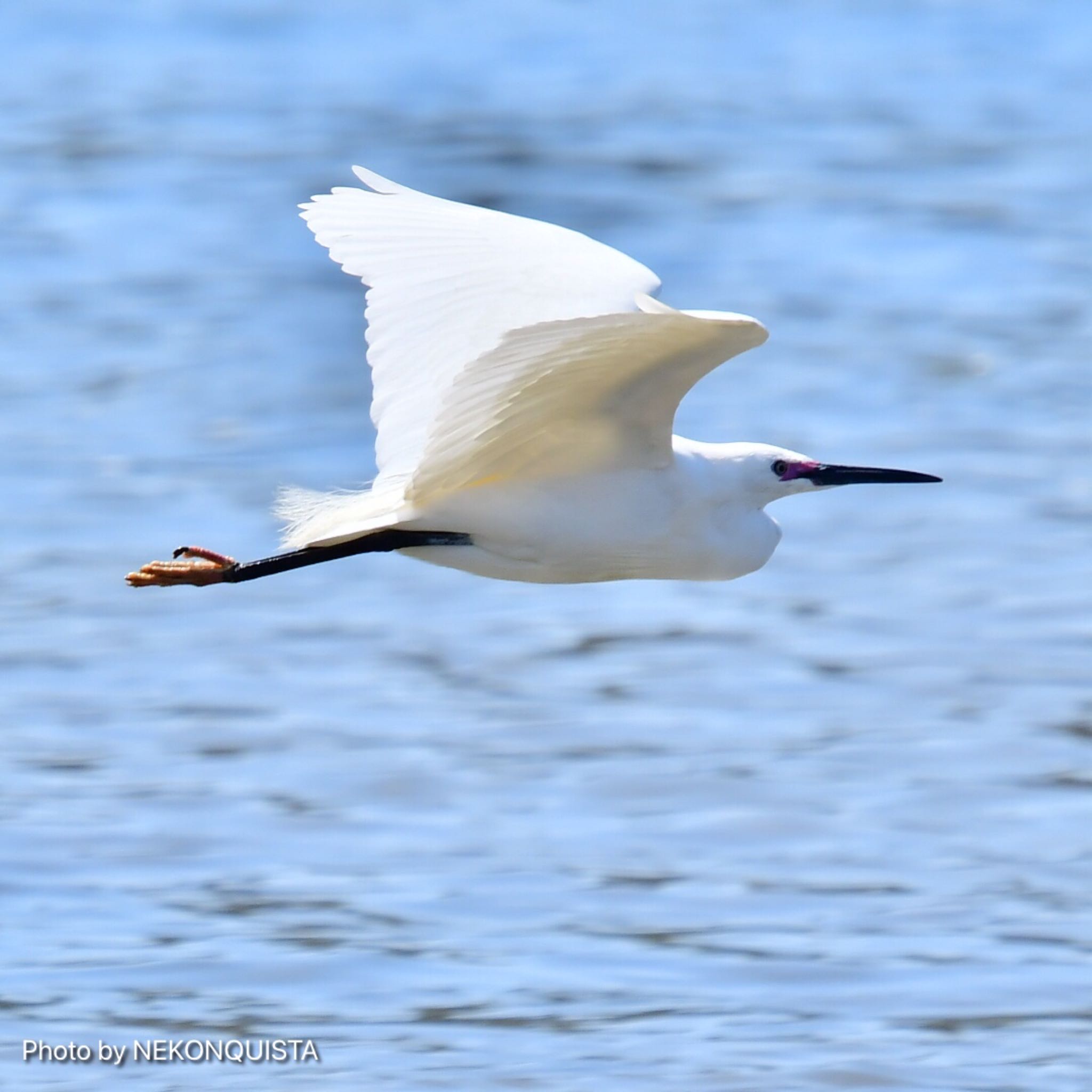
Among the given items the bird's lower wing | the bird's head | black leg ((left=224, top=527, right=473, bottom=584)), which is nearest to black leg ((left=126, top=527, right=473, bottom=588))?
black leg ((left=224, top=527, right=473, bottom=584))

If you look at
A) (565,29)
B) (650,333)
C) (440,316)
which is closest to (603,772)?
(440,316)

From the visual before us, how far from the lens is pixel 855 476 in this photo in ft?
24.6

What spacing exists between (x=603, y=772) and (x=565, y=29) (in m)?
18.5

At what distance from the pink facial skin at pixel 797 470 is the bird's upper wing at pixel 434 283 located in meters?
0.64

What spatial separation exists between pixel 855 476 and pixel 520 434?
3.86 ft

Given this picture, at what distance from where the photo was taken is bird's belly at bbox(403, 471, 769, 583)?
7039 mm

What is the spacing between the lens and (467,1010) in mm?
8758

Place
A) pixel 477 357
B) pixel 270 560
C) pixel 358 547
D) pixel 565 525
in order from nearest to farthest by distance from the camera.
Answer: pixel 477 357
pixel 565 525
pixel 358 547
pixel 270 560

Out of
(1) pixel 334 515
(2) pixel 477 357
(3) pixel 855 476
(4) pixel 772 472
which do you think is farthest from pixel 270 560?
(3) pixel 855 476

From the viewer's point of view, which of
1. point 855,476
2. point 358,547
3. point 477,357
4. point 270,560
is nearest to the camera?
point 477,357

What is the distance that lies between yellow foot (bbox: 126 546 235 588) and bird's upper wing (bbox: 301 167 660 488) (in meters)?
0.53

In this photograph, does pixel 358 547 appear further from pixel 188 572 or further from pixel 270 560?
pixel 188 572

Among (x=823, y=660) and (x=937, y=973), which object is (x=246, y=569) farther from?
(x=823, y=660)

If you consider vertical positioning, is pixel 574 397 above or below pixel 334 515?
above
